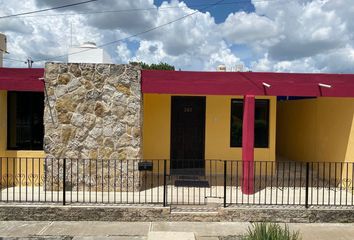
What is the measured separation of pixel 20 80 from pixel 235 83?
5.48 meters

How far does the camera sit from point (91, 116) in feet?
31.0

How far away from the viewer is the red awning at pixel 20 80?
31.2ft

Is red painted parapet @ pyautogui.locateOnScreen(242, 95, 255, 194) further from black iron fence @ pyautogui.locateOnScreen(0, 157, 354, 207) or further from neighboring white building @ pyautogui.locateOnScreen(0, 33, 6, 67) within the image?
neighboring white building @ pyautogui.locateOnScreen(0, 33, 6, 67)

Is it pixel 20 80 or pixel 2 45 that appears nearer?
pixel 20 80

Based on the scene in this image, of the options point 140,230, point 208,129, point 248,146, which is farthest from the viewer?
point 208,129

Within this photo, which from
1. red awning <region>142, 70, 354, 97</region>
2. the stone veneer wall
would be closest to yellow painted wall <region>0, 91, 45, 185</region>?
the stone veneer wall

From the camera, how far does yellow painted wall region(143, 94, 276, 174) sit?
39.0 feet

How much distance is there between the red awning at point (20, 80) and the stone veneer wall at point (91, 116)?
384 mm

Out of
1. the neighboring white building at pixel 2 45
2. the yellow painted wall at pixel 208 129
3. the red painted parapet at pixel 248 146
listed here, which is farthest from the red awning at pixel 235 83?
the neighboring white building at pixel 2 45

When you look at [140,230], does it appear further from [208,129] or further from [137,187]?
[208,129]

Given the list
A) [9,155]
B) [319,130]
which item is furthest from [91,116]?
[319,130]

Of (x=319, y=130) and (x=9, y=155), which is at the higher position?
(x=319, y=130)

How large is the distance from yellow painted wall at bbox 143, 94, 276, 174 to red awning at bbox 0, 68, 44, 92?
3509 mm

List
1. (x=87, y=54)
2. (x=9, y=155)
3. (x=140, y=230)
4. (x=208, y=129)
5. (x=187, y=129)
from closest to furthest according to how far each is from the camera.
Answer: (x=140, y=230)
(x=9, y=155)
(x=208, y=129)
(x=187, y=129)
(x=87, y=54)
